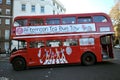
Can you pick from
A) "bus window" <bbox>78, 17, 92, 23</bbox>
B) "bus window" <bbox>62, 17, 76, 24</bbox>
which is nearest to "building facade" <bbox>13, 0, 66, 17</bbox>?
"bus window" <bbox>62, 17, 76, 24</bbox>

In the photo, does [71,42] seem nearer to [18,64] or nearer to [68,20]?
[68,20]

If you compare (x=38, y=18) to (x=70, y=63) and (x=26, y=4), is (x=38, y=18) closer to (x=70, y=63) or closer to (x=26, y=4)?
(x=70, y=63)

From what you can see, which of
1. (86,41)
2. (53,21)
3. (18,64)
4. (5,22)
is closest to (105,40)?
(86,41)

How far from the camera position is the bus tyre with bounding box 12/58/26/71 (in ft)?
58.5

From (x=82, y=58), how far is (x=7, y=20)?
150 ft

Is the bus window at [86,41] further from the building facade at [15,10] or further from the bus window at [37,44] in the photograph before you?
the building facade at [15,10]

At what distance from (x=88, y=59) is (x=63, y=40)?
8.02 feet

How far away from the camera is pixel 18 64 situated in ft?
58.5

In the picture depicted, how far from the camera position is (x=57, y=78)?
12.7 meters

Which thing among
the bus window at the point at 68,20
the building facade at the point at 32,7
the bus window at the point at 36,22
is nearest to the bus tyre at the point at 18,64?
the bus window at the point at 36,22

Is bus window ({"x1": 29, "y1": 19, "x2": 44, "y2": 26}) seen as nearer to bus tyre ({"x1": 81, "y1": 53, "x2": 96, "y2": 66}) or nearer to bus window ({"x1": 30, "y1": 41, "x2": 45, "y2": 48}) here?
bus window ({"x1": 30, "y1": 41, "x2": 45, "y2": 48})

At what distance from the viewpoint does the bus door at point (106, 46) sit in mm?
18362

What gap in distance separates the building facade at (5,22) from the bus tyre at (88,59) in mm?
44303

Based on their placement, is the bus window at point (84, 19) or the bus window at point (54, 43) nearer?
the bus window at point (54, 43)
